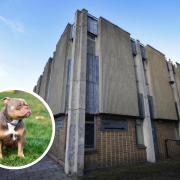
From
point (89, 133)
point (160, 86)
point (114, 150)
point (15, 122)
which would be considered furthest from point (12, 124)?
Result: point (160, 86)

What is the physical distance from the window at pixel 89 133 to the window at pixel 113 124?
1.88 feet

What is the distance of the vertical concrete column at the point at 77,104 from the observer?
260 inches

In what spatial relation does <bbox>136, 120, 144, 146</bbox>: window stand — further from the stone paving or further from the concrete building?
the stone paving

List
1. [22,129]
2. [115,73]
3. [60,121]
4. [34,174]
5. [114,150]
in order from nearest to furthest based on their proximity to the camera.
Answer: [22,129] < [34,174] < [114,150] < [60,121] < [115,73]

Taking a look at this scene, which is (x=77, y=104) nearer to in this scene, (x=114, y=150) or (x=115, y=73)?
(x=114, y=150)

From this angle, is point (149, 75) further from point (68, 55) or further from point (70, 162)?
point (70, 162)

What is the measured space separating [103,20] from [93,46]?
2136mm

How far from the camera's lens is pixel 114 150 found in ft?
26.2

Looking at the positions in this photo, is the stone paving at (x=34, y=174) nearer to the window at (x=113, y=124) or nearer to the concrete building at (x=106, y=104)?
the concrete building at (x=106, y=104)

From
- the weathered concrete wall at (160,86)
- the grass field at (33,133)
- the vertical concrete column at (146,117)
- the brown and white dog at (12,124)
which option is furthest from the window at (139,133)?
the brown and white dog at (12,124)

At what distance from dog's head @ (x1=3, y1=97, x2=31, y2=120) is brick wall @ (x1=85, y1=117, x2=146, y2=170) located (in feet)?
21.1

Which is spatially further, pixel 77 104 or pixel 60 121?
pixel 60 121

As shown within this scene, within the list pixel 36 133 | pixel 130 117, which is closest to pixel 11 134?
pixel 36 133

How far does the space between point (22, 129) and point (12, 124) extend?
11 centimetres
